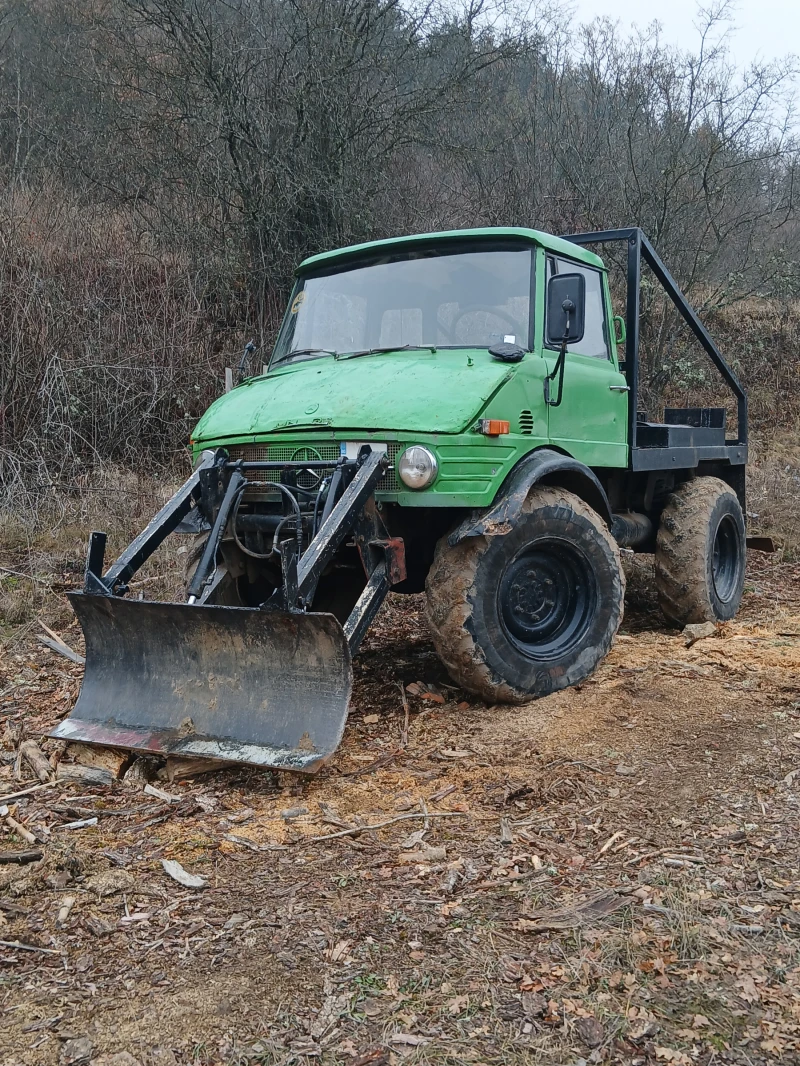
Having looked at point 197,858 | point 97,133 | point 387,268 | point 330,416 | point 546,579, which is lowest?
point 197,858

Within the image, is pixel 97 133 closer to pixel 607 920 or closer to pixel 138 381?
pixel 138 381

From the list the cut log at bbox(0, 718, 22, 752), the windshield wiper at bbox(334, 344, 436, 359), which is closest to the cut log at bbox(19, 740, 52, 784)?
the cut log at bbox(0, 718, 22, 752)

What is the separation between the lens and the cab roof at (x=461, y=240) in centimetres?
555

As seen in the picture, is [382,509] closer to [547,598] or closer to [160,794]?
[547,598]

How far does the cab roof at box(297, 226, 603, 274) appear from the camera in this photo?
5.55m

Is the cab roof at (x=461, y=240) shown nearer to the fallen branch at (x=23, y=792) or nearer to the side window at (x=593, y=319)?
the side window at (x=593, y=319)

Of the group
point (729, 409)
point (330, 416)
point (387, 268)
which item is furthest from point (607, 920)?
point (729, 409)

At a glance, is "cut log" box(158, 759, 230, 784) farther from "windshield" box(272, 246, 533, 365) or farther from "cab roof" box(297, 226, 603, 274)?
"cab roof" box(297, 226, 603, 274)

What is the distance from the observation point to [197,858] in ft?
11.3

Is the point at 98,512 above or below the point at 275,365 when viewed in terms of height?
below

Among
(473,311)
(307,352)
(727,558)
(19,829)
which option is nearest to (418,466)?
(473,311)

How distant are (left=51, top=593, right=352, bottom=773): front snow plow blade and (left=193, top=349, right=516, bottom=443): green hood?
119 cm

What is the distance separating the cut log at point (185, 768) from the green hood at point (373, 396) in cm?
178

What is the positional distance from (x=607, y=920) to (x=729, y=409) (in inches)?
536
